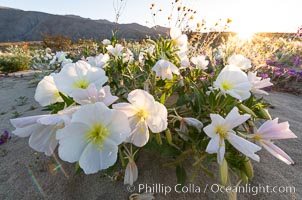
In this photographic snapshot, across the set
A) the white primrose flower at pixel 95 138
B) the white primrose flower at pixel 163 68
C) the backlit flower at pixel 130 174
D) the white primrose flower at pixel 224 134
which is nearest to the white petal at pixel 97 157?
the white primrose flower at pixel 95 138

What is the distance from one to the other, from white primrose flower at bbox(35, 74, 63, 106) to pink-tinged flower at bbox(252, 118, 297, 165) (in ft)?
3.11

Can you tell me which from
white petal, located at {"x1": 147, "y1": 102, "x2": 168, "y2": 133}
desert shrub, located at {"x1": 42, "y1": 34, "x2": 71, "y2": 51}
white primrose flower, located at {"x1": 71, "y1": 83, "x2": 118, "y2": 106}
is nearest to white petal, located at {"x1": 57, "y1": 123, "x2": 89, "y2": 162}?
white primrose flower, located at {"x1": 71, "y1": 83, "x2": 118, "y2": 106}

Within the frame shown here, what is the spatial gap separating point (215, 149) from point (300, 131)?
67.1 inches

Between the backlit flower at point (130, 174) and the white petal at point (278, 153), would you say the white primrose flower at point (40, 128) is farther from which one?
the white petal at point (278, 153)

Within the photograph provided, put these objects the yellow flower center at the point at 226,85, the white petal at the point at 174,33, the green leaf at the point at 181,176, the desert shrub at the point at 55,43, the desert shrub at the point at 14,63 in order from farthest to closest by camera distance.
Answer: the desert shrub at the point at 55,43 → the desert shrub at the point at 14,63 → the white petal at the point at 174,33 → the green leaf at the point at 181,176 → the yellow flower center at the point at 226,85

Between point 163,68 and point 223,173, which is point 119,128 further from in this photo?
point 163,68

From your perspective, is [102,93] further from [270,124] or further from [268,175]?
[268,175]

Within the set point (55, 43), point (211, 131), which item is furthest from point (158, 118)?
point (55, 43)

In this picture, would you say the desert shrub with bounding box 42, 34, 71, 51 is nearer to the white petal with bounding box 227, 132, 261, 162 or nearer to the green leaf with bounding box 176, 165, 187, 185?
the green leaf with bounding box 176, 165, 187, 185

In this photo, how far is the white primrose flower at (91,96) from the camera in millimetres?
925

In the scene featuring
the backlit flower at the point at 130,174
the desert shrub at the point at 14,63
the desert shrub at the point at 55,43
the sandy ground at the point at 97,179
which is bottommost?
the desert shrub at the point at 55,43

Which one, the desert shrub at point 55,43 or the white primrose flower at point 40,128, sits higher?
the white primrose flower at point 40,128

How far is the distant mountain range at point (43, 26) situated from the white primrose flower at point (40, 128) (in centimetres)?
6311

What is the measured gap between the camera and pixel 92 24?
225 feet
